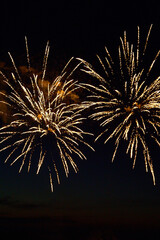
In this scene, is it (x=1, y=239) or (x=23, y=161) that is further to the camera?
(x=1, y=239)

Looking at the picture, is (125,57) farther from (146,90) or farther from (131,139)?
Answer: (131,139)

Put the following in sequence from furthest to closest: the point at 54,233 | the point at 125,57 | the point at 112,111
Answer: the point at 54,233 → the point at 112,111 → the point at 125,57

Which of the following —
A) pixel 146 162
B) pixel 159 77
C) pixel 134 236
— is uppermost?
pixel 159 77

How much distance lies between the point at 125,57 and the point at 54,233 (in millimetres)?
100983

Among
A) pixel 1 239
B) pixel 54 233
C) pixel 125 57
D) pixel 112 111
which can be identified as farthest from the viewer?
pixel 54 233

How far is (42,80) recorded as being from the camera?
992 cm

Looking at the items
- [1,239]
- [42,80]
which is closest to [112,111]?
[42,80]

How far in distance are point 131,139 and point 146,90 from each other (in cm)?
166

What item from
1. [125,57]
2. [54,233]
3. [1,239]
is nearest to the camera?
[125,57]

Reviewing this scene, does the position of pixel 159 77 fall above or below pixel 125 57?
below

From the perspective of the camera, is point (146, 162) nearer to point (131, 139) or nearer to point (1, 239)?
point (131, 139)

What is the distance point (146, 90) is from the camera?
9.38 metres

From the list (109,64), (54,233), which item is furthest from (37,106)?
(54,233)

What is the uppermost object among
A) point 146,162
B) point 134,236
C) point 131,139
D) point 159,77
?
point 159,77
